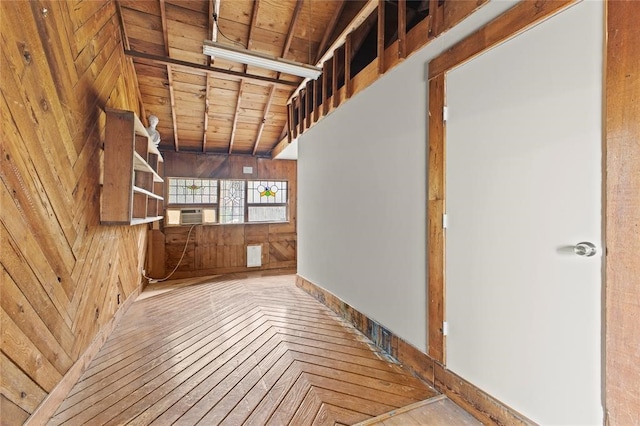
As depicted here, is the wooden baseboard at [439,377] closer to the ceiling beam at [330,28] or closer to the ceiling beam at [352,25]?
the ceiling beam at [352,25]

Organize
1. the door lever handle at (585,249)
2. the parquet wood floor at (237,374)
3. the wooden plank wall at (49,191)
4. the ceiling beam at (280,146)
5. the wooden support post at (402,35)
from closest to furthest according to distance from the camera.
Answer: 1. the door lever handle at (585,249)
2. the wooden plank wall at (49,191)
3. the parquet wood floor at (237,374)
4. the wooden support post at (402,35)
5. the ceiling beam at (280,146)

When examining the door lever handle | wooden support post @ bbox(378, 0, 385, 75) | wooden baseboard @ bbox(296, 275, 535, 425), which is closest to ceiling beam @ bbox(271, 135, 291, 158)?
wooden support post @ bbox(378, 0, 385, 75)

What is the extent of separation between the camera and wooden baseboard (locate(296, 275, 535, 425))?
1.58 m

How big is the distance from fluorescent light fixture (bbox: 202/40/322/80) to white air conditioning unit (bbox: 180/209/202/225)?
12.2 feet

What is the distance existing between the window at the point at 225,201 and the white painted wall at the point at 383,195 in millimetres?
2574

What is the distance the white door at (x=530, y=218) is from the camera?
1.26m

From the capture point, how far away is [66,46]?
1.87 metres

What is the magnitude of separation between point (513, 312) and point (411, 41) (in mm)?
2095

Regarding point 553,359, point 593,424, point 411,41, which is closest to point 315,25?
point 411,41

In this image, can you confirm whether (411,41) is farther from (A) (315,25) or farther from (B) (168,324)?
(B) (168,324)

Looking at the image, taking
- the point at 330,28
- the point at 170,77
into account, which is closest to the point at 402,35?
the point at 330,28

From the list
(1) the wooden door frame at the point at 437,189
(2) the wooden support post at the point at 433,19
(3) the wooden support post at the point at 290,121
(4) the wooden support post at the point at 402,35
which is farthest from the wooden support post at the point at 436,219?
(3) the wooden support post at the point at 290,121

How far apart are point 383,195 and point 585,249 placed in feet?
4.87

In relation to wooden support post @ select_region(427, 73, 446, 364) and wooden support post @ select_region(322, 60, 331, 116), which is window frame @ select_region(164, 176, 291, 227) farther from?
wooden support post @ select_region(427, 73, 446, 364)
